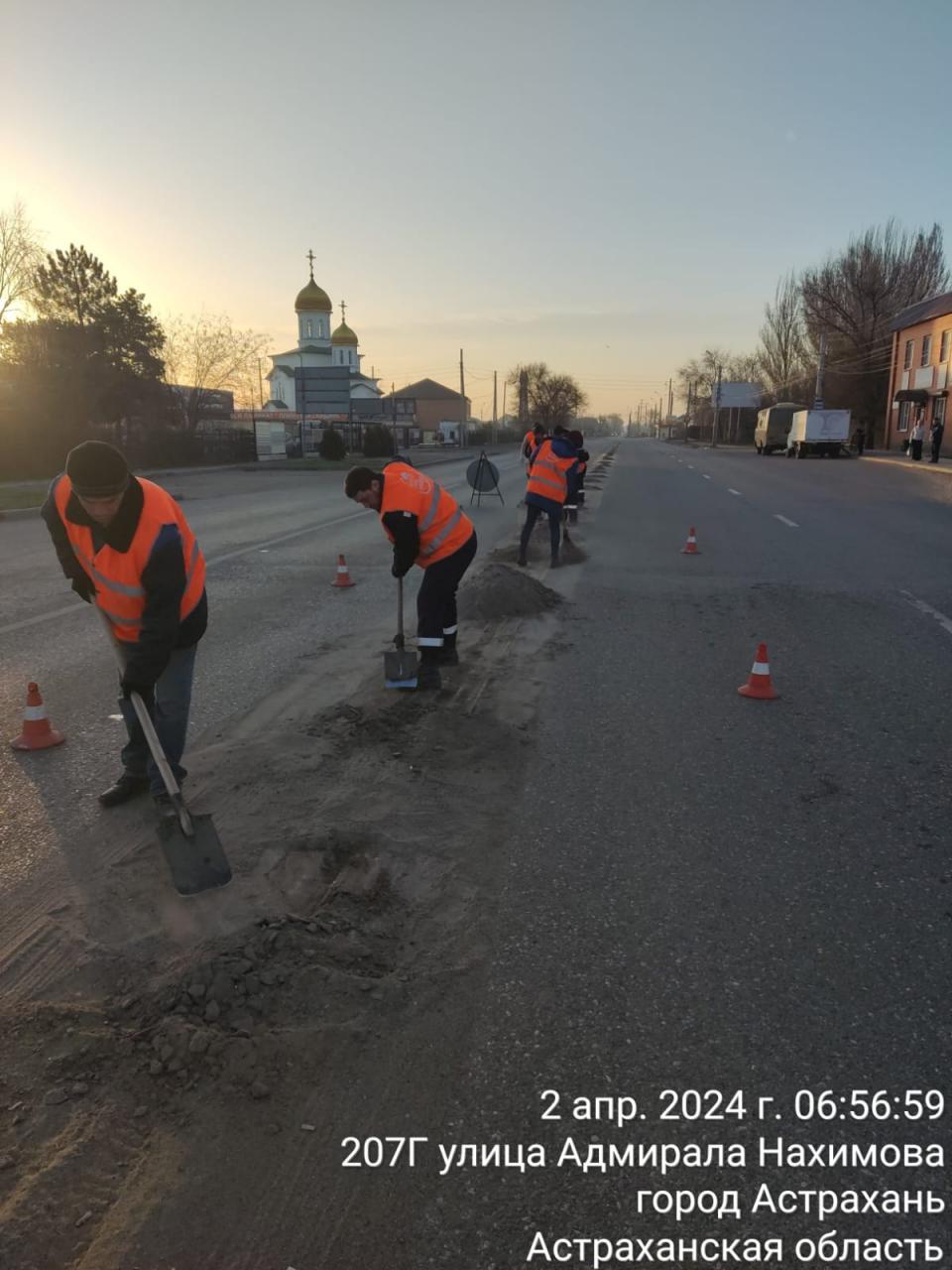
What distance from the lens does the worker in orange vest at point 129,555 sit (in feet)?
10.9

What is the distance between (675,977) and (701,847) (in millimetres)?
934

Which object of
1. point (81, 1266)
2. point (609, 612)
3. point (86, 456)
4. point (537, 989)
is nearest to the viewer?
point (81, 1266)

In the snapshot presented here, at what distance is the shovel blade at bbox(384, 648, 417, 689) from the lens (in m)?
5.67

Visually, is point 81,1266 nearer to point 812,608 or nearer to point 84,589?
point 84,589

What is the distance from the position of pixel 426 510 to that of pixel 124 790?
8.09ft

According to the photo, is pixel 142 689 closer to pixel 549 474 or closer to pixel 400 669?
pixel 400 669

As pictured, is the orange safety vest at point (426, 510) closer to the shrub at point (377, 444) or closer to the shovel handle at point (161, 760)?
the shovel handle at point (161, 760)

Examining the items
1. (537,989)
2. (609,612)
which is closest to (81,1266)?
(537,989)

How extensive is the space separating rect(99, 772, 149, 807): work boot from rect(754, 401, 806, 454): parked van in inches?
2108

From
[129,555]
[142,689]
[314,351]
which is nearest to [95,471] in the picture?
[129,555]

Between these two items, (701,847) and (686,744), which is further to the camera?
(686,744)

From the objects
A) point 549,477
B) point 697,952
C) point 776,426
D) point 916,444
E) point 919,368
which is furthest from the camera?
point 776,426

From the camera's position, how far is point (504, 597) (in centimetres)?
834

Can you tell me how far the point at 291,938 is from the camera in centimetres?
291
